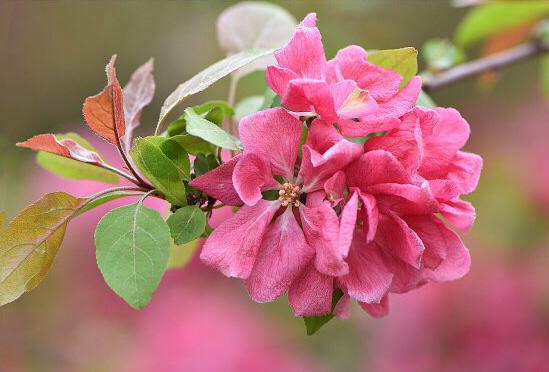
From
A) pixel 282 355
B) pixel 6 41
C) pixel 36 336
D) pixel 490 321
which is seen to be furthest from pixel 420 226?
pixel 6 41

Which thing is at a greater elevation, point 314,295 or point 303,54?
point 303,54

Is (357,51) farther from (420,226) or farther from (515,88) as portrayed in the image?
(515,88)

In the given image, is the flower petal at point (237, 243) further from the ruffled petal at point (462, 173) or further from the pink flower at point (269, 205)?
the ruffled petal at point (462, 173)

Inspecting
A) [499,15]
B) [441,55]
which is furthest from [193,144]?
[499,15]

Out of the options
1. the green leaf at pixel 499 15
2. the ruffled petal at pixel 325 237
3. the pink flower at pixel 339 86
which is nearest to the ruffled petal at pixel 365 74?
the pink flower at pixel 339 86

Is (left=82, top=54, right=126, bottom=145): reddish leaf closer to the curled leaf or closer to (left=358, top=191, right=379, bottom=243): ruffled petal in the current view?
the curled leaf

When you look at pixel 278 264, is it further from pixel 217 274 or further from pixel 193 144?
pixel 217 274
